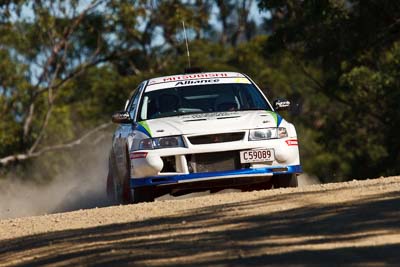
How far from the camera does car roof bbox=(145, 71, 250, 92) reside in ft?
48.6

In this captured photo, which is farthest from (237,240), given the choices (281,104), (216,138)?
(281,104)

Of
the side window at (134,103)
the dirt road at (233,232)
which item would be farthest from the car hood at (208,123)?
the dirt road at (233,232)

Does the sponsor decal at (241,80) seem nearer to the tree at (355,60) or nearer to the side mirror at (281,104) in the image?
the side mirror at (281,104)

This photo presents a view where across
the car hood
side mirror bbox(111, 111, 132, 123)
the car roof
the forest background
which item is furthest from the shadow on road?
the forest background

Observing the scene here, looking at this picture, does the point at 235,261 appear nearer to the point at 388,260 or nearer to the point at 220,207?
the point at 388,260

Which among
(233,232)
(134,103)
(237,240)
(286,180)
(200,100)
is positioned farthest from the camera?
(134,103)

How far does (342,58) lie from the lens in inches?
1213

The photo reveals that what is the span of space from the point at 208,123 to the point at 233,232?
437 cm

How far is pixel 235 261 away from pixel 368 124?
94.2ft

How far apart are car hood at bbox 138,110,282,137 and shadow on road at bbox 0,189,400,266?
2445mm

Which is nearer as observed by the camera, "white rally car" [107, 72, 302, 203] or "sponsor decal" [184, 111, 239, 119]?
"white rally car" [107, 72, 302, 203]

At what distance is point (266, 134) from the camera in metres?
13.4

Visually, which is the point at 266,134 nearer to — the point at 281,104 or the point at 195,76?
the point at 281,104

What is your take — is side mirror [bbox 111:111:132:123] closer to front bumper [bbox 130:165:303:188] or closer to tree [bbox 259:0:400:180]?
front bumper [bbox 130:165:303:188]
